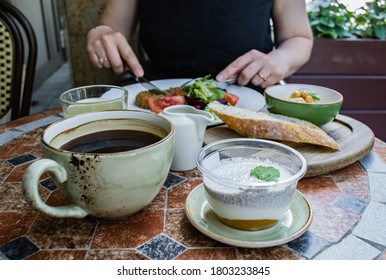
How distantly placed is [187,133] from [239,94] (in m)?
0.59

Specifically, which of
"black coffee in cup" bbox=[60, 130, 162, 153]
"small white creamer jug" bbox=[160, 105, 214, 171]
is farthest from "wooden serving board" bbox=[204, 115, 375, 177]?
"black coffee in cup" bbox=[60, 130, 162, 153]

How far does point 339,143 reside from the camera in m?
0.92

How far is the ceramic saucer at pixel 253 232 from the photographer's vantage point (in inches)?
21.0

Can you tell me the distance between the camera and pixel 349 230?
597mm

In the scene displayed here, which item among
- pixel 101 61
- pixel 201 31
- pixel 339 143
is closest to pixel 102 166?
pixel 339 143

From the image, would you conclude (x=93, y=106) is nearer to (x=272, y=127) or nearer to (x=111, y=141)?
(x=111, y=141)

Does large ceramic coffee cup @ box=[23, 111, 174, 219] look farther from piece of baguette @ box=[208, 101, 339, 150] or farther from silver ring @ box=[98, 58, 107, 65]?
silver ring @ box=[98, 58, 107, 65]

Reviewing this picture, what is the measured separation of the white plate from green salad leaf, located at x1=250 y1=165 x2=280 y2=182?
0.54m

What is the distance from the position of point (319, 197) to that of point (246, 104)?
555 mm

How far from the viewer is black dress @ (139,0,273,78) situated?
4.75ft

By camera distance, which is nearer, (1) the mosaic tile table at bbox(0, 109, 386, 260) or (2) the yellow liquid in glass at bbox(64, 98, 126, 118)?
(1) the mosaic tile table at bbox(0, 109, 386, 260)

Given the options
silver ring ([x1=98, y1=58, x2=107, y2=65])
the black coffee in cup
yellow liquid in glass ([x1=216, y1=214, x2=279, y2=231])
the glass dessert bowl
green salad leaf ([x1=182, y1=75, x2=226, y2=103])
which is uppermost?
the black coffee in cup

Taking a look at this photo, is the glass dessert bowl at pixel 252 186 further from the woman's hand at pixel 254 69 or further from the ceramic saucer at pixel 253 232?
the woman's hand at pixel 254 69

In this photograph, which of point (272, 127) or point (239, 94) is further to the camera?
point (239, 94)
